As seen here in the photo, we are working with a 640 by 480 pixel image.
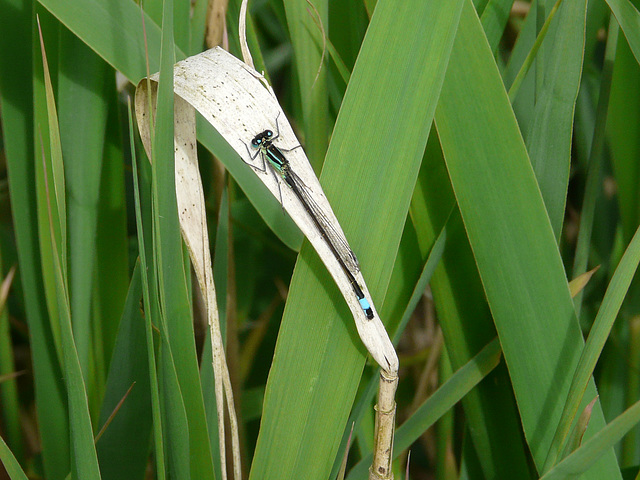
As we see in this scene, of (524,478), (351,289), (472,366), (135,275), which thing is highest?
(135,275)

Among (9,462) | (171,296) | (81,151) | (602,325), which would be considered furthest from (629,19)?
(9,462)

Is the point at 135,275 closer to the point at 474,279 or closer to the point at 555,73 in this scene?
the point at 474,279

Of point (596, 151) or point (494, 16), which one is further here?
point (596, 151)

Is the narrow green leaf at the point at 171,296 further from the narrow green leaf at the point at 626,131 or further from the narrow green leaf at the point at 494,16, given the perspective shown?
the narrow green leaf at the point at 626,131

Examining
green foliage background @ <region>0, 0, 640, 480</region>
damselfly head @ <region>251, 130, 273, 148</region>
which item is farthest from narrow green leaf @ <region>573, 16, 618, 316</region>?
damselfly head @ <region>251, 130, 273, 148</region>

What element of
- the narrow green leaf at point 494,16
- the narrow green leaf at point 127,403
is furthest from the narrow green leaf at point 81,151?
the narrow green leaf at point 494,16

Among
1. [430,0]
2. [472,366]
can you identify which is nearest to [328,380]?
[472,366]

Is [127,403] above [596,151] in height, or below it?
below

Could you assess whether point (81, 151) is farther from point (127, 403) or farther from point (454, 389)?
point (454, 389)
